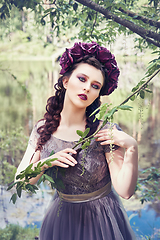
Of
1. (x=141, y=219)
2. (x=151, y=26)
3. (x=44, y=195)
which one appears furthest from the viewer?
(x=44, y=195)

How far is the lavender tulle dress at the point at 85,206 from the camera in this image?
100 cm

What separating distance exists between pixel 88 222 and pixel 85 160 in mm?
257

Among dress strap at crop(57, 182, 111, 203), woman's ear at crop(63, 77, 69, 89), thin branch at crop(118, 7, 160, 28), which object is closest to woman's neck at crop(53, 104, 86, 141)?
woman's ear at crop(63, 77, 69, 89)

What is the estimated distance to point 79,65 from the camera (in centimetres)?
102

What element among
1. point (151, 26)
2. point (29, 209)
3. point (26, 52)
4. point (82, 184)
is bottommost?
point (29, 209)

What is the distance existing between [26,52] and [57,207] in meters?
3.62

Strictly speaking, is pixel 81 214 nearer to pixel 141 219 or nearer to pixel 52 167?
pixel 52 167

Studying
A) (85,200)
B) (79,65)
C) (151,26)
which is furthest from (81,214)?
(151,26)

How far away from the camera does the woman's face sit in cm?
99

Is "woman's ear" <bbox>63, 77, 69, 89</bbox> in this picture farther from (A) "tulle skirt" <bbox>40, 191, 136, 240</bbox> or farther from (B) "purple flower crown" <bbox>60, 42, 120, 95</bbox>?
(A) "tulle skirt" <bbox>40, 191, 136, 240</bbox>

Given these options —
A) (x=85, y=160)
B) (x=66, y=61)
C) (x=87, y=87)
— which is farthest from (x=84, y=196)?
(x=66, y=61)

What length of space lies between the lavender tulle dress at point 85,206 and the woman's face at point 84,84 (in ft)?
0.60

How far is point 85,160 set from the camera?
1.00m

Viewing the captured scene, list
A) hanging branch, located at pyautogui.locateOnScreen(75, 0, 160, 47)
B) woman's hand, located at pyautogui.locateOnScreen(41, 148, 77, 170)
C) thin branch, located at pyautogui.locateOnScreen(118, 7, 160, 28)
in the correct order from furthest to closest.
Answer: thin branch, located at pyautogui.locateOnScreen(118, 7, 160, 28)
hanging branch, located at pyautogui.locateOnScreen(75, 0, 160, 47)
woman's hand, located at pyautogui.locateOnScreen(41, 148, 77, 170)
